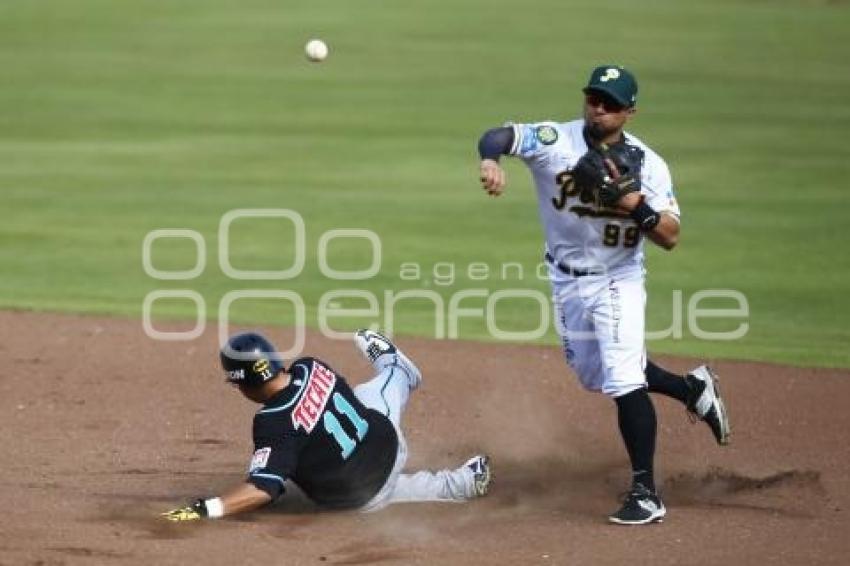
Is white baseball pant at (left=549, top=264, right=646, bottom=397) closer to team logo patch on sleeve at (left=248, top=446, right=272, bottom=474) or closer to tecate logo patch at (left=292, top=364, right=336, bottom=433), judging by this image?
tecate logo patch at (left=292, top=364, right=336, bottom=433)

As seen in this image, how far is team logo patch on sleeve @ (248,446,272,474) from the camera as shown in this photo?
698 centimetres

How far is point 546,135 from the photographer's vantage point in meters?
7.51

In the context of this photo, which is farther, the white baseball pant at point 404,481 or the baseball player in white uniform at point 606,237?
the white baseball pant at point 404,481

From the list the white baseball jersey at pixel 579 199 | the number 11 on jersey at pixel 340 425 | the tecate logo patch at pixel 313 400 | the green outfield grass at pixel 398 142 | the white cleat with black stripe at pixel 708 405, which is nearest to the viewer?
the tecate logo patch at pixel 313 400

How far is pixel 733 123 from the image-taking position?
21000mm

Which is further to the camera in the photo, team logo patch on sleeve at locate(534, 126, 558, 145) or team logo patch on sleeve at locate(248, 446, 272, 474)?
team logo patch on sleeve at locate(534, 126, 558, 145)

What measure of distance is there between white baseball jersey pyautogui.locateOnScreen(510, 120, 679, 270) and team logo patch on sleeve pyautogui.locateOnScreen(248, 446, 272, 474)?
5.63ft

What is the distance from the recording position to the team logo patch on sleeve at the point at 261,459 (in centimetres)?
698

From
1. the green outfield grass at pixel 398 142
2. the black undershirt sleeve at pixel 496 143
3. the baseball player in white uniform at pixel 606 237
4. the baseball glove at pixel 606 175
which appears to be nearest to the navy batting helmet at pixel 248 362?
the baseball player in white uniform at pixel 606 237

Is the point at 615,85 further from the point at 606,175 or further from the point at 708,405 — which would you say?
the point at 708,405

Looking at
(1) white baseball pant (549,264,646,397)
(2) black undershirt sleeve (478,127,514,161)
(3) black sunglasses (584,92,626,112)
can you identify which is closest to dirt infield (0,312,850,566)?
(1) white baseball pant (549,264,646,397)

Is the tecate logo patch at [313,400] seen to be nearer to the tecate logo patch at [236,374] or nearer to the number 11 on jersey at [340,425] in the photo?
the number 11 on jersey at [340,425]

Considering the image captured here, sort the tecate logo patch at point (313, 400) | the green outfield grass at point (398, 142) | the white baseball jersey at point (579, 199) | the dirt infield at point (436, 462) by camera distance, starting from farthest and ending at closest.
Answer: the green outfield grass at point (398, 142) < the white baseball jersey at point (579, 199) < the tecate logo patch at point (313, 400) < the dirt infield at point (436, 462)

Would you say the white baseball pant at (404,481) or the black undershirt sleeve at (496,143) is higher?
the black undershirt sleeve at (496,143)
